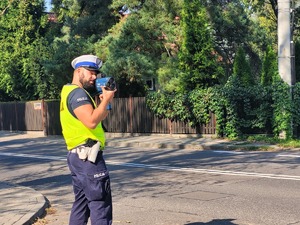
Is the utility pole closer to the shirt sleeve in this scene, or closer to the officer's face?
the officer's face

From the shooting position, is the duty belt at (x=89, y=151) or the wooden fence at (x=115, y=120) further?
the wooden fence at (x=115, y=120)

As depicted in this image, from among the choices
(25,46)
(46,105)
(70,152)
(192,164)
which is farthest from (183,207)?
(25,46)

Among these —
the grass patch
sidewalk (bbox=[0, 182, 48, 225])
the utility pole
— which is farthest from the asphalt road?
the utility pole

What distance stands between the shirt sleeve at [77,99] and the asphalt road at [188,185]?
2662 mm

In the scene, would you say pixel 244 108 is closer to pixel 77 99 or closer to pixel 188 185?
pixel 188 185

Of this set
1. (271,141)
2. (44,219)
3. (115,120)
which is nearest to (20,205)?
(44,219)

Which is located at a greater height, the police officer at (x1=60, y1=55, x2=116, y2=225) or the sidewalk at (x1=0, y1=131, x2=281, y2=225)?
the police officer at (x1=60, y1=55, x2=116, y2=225)

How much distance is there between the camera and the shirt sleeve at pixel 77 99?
4.41 metres

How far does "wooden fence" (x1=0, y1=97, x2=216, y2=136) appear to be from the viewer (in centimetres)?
2124

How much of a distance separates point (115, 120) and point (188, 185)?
1469 centimetres

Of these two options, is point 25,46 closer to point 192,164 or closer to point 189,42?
point 189,42

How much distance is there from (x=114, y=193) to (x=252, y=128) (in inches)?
414

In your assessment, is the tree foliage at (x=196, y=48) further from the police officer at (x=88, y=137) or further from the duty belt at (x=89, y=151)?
the duty belt at (x=89, y=151)

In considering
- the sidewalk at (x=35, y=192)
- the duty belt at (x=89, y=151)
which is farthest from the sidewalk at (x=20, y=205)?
the duty belt at (x=89, y=151)
